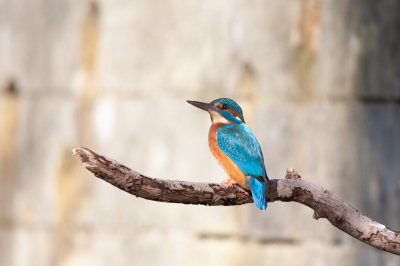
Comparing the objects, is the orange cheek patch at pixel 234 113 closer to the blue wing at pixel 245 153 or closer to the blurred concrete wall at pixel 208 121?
the blue wing at pixel 245 153

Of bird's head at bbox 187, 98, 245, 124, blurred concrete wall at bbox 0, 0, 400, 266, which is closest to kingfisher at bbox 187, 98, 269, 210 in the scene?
bird's head at bbox 187, 98, 245, 124

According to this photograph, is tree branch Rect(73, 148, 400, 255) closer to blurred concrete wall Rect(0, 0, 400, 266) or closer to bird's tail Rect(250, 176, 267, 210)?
bird's tail Rect(250, 176, 267, 210)

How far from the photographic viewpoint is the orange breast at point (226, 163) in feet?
7.66

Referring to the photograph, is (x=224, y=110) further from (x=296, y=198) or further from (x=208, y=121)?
(x=208, y=121)

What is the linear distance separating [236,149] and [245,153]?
0.18ft

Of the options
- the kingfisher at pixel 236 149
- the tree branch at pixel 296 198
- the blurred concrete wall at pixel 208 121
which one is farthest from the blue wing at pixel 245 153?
the blurred concrete wall at pixel 208 121

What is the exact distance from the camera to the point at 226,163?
8.08 ft

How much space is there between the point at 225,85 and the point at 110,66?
40.0 inches

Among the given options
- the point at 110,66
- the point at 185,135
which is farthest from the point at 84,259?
the point at 110,66

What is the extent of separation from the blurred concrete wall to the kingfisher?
1436 millimetres

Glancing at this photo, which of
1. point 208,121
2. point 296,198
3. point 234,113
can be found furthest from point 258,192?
point 208,121

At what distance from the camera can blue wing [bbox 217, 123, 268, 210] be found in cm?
220

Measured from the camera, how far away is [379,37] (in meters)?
4.07

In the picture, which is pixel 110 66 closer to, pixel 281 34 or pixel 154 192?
pixel 281 34
